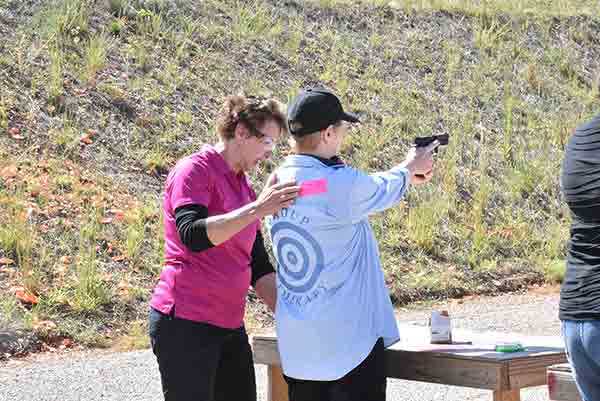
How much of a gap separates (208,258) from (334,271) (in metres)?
0.60

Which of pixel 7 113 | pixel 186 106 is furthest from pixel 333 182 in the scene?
pixel 186 106

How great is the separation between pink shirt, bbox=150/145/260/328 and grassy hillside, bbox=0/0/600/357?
16.4 ft

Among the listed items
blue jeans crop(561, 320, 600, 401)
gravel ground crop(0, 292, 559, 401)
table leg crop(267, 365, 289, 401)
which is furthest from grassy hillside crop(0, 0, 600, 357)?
blue jeans crop(561, 320, 600, 401)

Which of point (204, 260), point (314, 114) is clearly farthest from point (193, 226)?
point (314, 114)

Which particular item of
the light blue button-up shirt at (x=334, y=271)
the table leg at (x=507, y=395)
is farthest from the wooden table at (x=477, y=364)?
the light blue button-up shirt at (x=334, y=271)

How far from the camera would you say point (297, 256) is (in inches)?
174

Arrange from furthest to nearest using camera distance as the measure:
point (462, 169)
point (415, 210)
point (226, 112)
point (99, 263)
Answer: point (462, 169)
point (415, 210)
point (99, 263)
point (226, 112)

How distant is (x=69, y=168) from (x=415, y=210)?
13.5 feet

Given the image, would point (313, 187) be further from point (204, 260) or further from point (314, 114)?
point (204, 260)

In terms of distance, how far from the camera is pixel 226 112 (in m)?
4.74

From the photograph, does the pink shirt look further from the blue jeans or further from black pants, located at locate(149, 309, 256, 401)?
the blue jeans

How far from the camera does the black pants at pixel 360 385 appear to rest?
435 cm

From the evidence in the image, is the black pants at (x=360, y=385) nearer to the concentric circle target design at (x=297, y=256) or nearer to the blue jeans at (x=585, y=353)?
the concentric circle target design at (x=297, y=256)

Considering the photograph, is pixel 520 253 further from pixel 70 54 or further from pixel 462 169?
pixel 70 54
